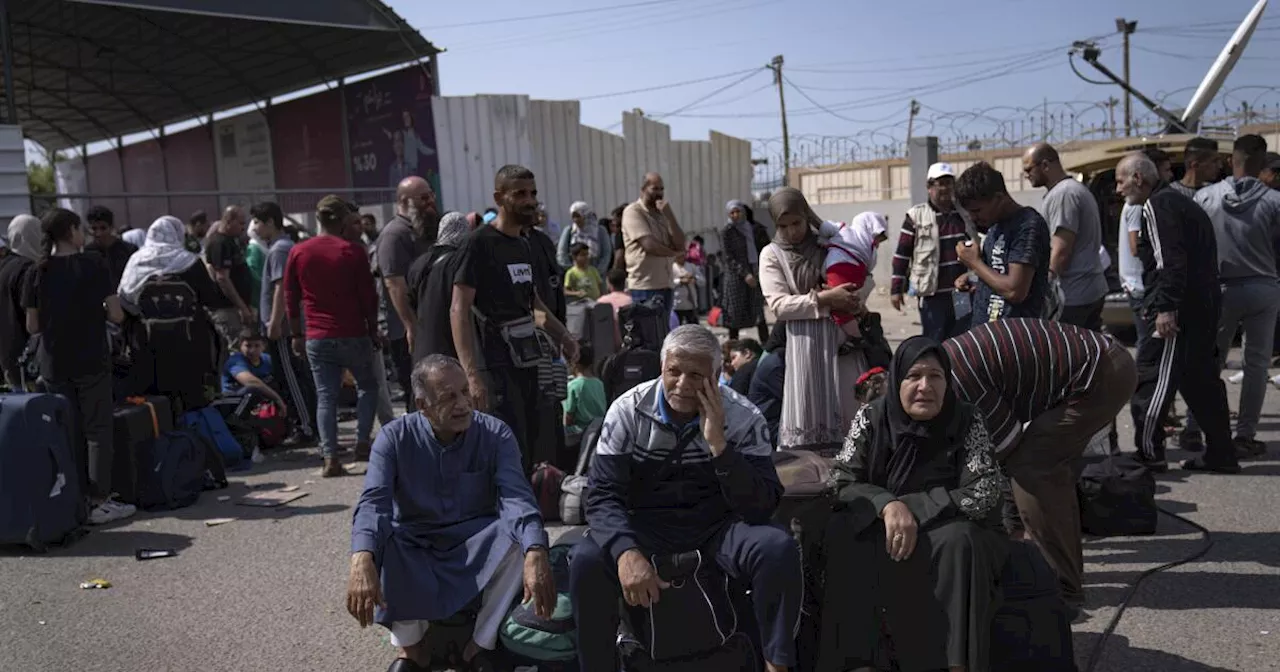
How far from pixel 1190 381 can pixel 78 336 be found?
22.0 feet

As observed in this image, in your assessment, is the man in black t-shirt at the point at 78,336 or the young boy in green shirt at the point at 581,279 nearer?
the man in black t-shirt at the point at 78,336

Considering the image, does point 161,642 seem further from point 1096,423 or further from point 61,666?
point 1096,423

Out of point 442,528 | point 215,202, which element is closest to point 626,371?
point 442,528

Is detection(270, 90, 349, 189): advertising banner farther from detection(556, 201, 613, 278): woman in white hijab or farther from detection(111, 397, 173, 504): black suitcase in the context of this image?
detection(111, 397, 173, 504): black suitcase

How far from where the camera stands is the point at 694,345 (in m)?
3.87

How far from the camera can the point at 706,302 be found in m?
17.6

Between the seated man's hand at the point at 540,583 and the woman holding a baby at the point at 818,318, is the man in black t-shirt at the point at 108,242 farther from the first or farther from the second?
the seated man's hand at the point at 540,583

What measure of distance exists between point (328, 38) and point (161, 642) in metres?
16.2

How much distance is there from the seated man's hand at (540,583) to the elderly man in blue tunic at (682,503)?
5.0 inches

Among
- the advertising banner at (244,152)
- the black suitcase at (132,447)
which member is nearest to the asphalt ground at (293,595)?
the black suitcase at (132,447)

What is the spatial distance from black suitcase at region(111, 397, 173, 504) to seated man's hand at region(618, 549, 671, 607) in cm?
443

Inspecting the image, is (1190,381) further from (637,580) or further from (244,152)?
(244,152)

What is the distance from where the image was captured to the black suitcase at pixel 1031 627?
3664 millimetres

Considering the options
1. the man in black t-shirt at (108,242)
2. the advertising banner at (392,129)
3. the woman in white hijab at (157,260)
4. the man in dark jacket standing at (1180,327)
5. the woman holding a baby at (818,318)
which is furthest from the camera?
the advertising banner at (392,129)
